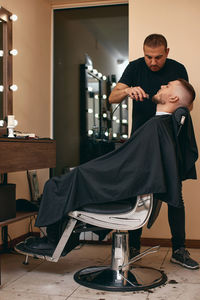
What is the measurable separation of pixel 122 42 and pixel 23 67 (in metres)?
1.02

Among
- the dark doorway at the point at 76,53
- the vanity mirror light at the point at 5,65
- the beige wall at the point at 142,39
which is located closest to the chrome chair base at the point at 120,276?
the beige wall at the point at 142,39

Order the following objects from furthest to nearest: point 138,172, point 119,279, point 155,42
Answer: point 155,42 → point 119,279 → point 138,172

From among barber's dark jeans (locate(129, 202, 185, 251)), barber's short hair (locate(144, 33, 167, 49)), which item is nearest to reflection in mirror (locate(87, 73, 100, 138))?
barber's short hair (locate(144, 33, 167, 49))

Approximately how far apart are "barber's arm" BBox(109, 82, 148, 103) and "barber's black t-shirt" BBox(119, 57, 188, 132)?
11cm

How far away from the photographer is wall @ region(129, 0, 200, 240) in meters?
3.51

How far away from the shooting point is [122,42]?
3.96 metres

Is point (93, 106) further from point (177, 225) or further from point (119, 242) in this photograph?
point (119, 242)

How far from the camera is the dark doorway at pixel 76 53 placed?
3.97m

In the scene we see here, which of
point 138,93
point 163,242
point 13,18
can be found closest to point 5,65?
point 13,18

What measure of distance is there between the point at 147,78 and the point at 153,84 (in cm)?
7

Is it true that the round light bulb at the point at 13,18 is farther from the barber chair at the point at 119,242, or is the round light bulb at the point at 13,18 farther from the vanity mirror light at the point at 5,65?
the barber chair at the point at 119,242

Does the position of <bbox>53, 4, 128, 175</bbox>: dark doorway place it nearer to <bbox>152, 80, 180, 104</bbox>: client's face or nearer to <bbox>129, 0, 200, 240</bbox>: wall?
<bbox>129, 0, 200, 240</bbox>: wall

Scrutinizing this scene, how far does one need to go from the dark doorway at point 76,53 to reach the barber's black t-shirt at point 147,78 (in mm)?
870

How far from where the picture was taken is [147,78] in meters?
3.04
